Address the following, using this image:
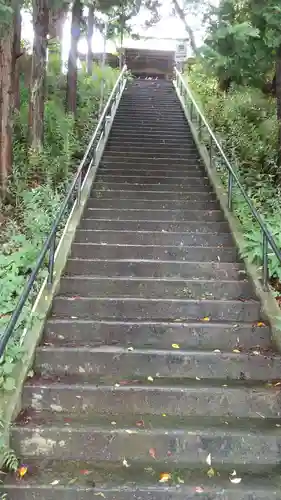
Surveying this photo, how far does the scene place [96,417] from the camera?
388cm

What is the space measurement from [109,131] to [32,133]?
2.56 metres

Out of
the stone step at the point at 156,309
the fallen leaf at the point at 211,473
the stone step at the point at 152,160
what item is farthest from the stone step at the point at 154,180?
the fallen leaf at the point at 211,473

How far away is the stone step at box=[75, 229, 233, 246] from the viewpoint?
6.49 m

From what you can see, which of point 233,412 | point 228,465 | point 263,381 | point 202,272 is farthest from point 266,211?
point 228,465

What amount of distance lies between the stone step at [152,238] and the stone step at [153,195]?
148 cm

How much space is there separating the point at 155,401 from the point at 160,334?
2.76ft

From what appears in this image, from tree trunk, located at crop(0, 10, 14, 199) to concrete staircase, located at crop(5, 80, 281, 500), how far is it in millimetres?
2355

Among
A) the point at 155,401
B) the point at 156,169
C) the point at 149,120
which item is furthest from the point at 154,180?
the point at 155,401

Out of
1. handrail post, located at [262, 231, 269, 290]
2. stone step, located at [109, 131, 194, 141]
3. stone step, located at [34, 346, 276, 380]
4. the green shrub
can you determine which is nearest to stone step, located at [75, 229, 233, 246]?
the green shrub

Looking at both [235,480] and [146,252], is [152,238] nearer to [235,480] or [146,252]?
[146,252]

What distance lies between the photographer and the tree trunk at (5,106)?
775 cm

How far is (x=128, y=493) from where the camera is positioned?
319cm

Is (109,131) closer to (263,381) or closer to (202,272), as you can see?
(202,272)

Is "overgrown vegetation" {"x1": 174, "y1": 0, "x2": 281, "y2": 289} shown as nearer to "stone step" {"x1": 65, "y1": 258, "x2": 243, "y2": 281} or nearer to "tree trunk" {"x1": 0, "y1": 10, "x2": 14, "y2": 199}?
"stone step" {"x1": 65, "y1": 258, "x2": 243, "y2": 281}
